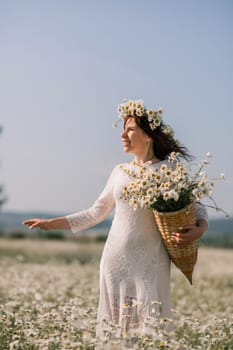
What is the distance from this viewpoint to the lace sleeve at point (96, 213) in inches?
235

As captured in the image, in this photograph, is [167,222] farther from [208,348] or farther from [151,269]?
[208,348]

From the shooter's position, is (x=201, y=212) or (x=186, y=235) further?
(x=201, y=212)

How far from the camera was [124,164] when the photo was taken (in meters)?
5.86

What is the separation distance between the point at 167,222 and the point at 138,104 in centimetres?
110

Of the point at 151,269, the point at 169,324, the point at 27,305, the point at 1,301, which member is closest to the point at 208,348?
the point at 169,324

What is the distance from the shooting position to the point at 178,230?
208 inches

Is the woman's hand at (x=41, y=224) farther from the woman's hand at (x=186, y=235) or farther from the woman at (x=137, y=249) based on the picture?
the woman's hand at (x=186, y=235)

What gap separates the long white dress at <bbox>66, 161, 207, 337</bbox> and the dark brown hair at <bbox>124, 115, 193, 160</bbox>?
0.39 metres

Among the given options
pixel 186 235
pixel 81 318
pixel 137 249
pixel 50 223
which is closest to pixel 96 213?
pixel 50 223

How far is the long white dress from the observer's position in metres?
5.52

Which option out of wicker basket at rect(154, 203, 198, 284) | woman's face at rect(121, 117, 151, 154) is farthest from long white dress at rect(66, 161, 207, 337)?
woman's face at rect(121, 117, 151, 154)

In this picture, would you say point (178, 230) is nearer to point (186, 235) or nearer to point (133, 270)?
point (186, 235)

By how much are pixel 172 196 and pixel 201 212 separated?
0.55 metres

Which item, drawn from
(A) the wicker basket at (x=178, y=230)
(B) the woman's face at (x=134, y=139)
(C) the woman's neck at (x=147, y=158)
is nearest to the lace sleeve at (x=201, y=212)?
(A) the wicker basket at (x=178, y=230)
